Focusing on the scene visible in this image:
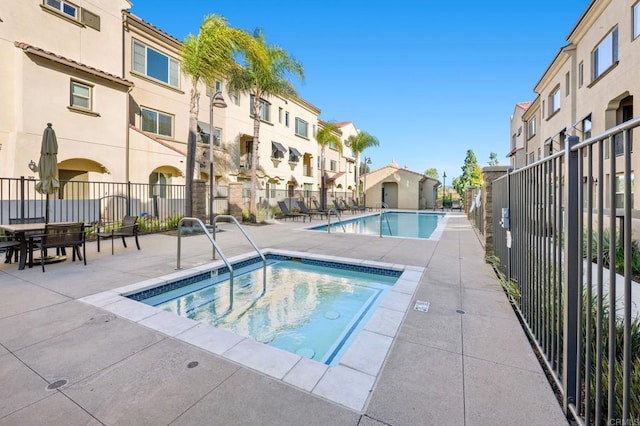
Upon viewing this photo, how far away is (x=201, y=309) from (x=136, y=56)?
1547 centimetres

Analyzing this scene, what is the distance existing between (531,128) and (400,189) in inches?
472

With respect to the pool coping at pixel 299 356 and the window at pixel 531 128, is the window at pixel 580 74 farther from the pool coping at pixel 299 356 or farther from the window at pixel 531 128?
the pool coping at pixel 299 356

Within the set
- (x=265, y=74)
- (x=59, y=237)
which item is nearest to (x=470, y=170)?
(x=265, y=74)

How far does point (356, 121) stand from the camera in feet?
127

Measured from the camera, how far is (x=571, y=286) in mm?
2096

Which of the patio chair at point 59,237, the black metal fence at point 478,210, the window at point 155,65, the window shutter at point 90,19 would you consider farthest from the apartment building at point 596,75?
the window shutter at point 90,19

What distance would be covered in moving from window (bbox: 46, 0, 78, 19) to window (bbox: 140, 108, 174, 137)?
13.9 ft

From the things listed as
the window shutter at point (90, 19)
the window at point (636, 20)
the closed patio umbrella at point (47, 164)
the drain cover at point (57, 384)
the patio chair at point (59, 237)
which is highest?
the window shutter at point (90, 19)

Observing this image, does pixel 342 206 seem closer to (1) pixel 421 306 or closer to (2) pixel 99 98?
(2) pixel 99 98

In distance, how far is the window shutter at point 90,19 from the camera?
1285cm

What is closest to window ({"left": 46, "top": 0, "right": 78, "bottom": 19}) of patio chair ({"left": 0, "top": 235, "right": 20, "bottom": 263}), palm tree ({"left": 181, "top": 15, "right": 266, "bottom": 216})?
palm tree ({"left": 181, "top": 15, "right": 266, "bottom": 216})

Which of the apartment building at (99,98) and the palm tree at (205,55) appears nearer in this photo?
the apartment building at (99,98)

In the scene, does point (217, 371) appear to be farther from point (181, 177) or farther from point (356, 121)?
point (356, 121)

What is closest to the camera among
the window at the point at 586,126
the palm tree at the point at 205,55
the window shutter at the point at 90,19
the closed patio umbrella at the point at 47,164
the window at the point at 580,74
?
the closed patio umbrella at the point at 47,164
